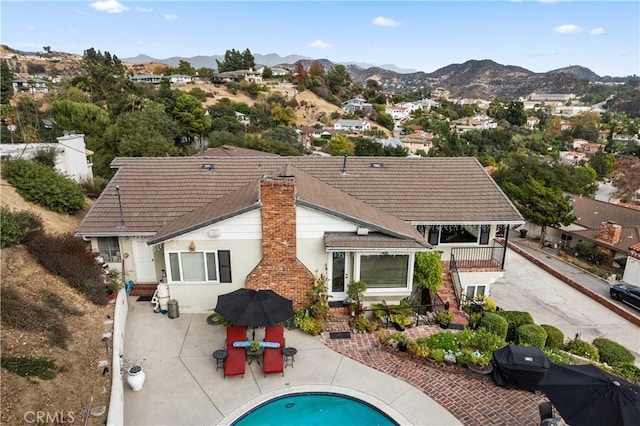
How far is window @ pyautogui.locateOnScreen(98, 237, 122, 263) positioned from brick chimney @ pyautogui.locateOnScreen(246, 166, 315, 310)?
19.6 feet

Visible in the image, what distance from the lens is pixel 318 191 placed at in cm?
1513

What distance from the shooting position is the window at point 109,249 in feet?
49.5

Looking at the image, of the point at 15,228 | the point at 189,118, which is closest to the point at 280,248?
the point at 15,228

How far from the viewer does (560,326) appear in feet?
60.0

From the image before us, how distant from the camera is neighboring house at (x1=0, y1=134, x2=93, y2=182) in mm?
23837

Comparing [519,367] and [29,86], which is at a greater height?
[29,86]

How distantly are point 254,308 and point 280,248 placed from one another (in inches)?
104

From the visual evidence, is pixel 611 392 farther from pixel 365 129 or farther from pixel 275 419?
pixel 365 129

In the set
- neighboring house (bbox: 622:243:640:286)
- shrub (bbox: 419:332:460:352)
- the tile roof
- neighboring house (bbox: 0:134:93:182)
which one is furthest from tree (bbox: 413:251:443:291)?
neighboring house (bbox: 622:243:640:286)

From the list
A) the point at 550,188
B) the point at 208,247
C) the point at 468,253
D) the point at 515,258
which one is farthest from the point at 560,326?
the point at 550,188

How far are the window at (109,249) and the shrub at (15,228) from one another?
211 centimetres

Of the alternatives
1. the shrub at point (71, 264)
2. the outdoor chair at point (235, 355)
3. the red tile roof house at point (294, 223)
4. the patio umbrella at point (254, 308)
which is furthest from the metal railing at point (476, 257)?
the shrub at point (71, 264)

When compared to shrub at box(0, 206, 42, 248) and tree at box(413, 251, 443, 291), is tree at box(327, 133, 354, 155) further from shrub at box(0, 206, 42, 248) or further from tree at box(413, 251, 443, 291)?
shrub at box(0, 206, 42, 248)

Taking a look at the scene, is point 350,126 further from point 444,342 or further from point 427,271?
point 444,342
